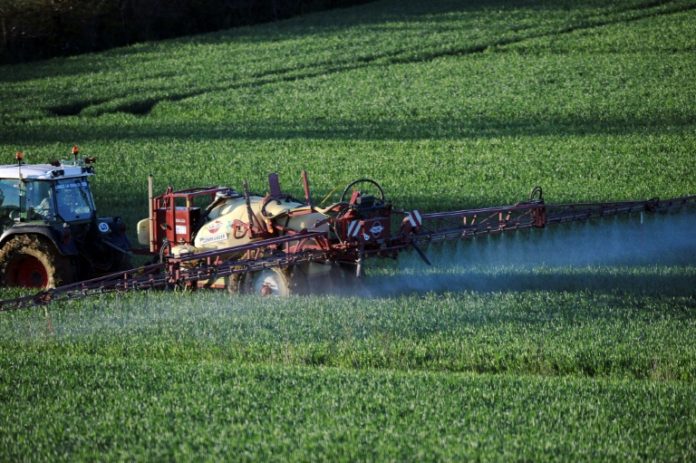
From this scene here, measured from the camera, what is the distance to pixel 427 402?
38.0 feet

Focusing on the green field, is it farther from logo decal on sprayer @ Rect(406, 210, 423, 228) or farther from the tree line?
the tree line

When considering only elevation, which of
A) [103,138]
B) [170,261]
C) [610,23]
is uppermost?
[610,23]

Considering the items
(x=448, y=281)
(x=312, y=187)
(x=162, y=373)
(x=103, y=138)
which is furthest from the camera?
(x=103, y=138)

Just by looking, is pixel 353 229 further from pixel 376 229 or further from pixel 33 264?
pixel 33 264

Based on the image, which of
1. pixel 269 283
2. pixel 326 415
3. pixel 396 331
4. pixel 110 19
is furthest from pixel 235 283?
pixel 110 19

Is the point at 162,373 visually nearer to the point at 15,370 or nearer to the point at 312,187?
the point at 15,370

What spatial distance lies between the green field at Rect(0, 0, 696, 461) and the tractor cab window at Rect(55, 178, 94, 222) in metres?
1.79

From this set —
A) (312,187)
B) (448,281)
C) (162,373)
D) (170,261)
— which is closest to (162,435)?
(162,373)

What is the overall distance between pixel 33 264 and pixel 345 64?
28.0 metres

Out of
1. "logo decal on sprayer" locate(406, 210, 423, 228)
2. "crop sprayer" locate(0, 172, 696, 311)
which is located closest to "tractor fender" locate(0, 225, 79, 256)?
"crop sprayer" locate(0, 172, 696, 311)

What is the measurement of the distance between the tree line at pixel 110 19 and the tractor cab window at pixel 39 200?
121 ft

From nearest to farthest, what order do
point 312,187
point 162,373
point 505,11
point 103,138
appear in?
point 162,373, point 312,187, point 103,138, point 505,11

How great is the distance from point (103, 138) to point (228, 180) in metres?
8.22

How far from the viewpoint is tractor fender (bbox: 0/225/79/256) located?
17.7 meters
